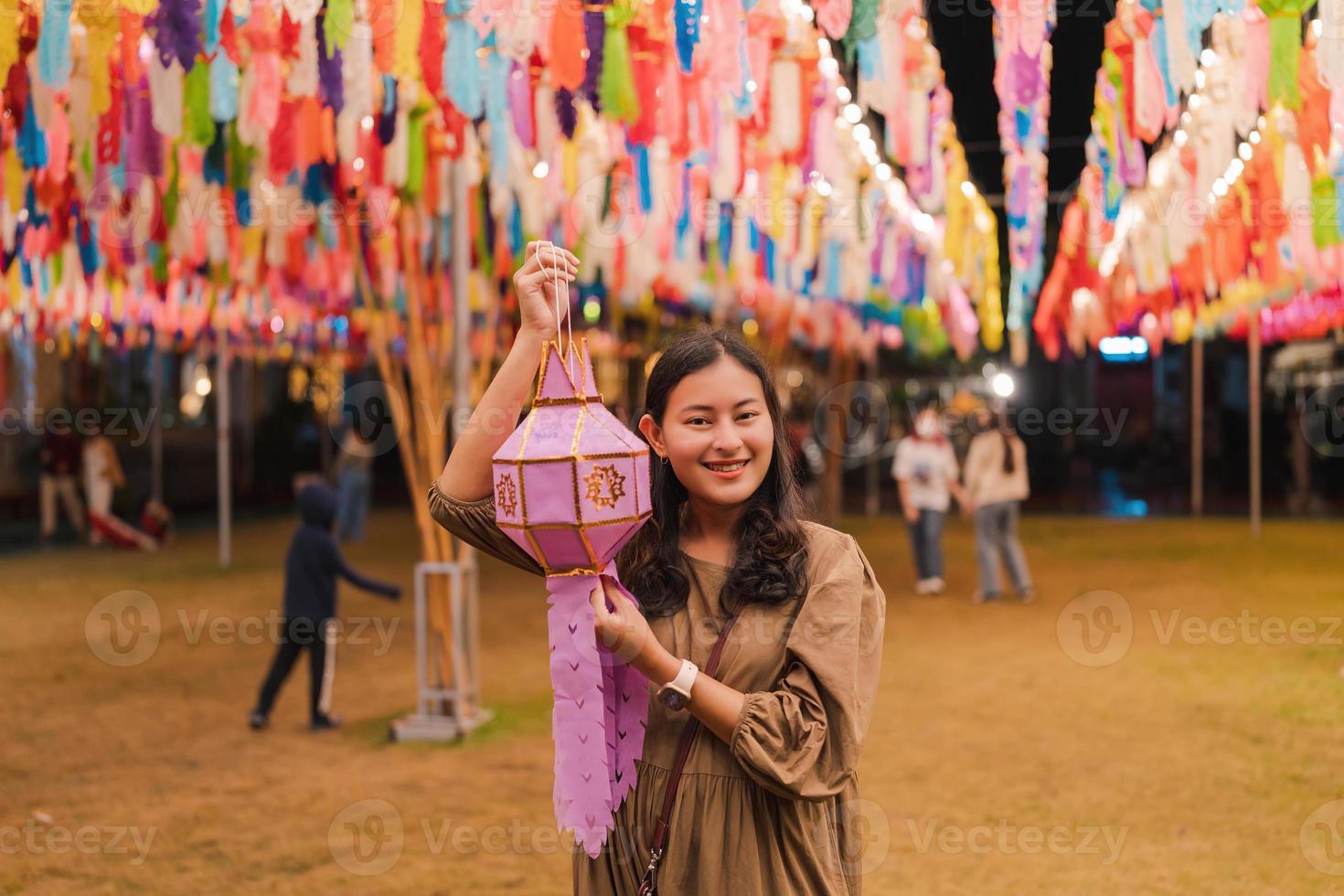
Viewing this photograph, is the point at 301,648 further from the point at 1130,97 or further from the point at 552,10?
the point at 1130,97

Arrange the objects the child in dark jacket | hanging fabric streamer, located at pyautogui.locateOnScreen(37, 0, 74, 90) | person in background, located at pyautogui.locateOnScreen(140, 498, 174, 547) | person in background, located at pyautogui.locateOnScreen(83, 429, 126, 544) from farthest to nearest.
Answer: person in background, located at pyautogui.locateOnScreen(140, 498, 174, 547) → person in background, located at pyautogui.locateOnScreen(83, 429, 126, 544) → the child in dark jacket → hanging fabric streamer, located at pyautogui.locateOnScreen(37, 0, 74, 90)

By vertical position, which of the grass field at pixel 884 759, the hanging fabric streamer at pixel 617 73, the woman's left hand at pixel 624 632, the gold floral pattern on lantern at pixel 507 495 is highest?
the hanging fabric streamer at pixel 617 73

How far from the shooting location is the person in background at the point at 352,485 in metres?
14.1

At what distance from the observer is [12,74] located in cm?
399

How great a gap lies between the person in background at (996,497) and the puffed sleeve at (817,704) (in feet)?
26.0

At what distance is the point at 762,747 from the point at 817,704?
0.10 m

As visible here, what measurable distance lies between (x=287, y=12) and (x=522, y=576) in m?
8.01

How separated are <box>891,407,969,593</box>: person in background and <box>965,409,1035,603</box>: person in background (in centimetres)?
24

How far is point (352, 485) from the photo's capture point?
14141 millimetres

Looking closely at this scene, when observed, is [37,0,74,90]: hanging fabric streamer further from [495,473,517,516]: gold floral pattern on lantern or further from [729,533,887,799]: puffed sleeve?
[729,533,887,799]: puffed sleeve

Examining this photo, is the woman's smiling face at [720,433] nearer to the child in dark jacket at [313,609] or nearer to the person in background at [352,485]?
the child in dark jacket at [313,609]

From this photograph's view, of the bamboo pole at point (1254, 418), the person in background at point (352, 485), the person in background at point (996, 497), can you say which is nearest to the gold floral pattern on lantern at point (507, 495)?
the person in background at point (996, 497)

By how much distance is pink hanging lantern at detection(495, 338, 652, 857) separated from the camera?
157 cm

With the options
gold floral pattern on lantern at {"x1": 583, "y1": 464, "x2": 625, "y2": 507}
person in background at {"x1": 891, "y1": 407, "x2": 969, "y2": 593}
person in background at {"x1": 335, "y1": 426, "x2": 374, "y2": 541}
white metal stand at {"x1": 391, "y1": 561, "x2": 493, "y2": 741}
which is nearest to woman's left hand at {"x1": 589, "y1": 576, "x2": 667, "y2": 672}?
gold floral pattern on lantern at {"x1": 583, "y1": 464, "x2": 625, "y2": 507}
